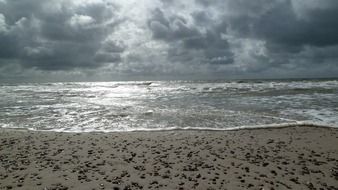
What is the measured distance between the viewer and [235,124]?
A: 1409 cm

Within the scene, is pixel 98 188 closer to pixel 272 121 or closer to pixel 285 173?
pixel 285 173

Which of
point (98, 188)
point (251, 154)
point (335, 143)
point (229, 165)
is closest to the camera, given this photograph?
point (98, 188)

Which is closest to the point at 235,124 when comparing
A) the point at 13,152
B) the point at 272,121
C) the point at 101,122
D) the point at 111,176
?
the point at 272,121

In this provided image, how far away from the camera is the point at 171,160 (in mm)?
8273

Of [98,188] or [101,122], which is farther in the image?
[101,122]

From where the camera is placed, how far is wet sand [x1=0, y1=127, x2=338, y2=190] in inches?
261

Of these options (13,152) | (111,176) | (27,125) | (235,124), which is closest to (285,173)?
(111,176)

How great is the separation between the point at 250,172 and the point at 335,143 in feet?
18.1

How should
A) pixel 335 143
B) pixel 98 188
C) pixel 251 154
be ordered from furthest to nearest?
pixel 335 143 < pixel 251 154 < pixel 98 188

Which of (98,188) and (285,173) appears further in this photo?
(285,173)

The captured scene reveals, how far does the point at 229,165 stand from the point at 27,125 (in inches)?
479

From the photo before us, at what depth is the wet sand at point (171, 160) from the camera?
6637 millimetres

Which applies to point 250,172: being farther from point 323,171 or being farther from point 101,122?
point 101,122

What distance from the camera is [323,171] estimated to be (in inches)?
289
